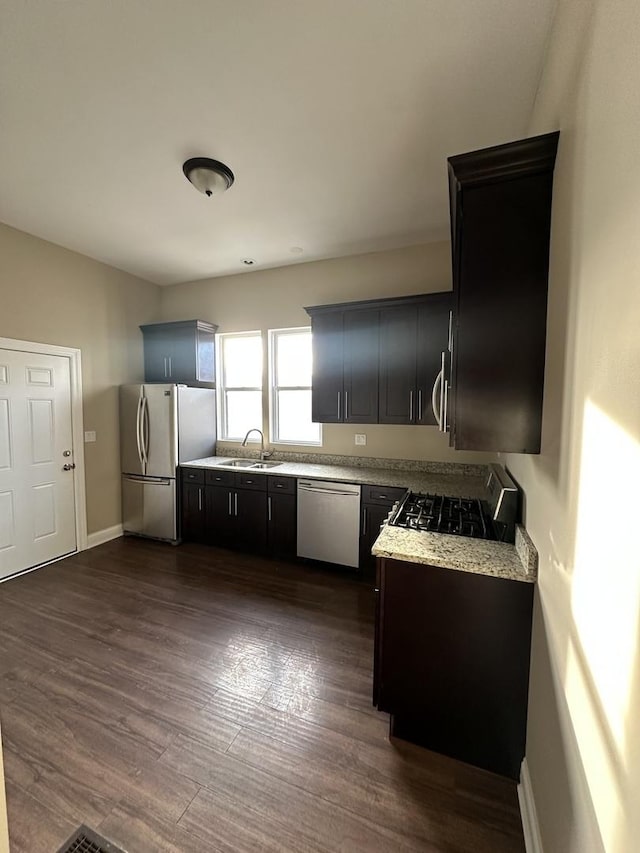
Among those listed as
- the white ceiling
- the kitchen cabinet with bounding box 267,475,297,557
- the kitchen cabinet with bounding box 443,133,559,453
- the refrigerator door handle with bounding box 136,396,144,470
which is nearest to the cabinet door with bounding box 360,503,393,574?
the kitchen cabinet with bounding box 267,475,297,557

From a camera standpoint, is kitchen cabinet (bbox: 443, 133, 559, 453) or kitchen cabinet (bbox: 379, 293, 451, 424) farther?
kitchen cabinet (bbox: 379, 293, 451, 424)

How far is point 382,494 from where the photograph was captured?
9.91 feet

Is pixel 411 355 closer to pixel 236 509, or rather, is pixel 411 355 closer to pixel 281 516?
pixel 281 516

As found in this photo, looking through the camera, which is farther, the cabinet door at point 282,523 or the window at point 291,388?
the window at point 291,388

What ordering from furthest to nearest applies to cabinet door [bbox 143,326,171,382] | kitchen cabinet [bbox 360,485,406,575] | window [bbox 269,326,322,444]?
cabinet door [bbox 143,326,171,382] < window [bbox 269,326,322,444] < kitchen cabinet [bbox 360,485,406,575]

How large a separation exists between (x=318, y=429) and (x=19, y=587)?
10.1 feet

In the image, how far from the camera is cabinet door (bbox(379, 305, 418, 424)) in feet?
10.4

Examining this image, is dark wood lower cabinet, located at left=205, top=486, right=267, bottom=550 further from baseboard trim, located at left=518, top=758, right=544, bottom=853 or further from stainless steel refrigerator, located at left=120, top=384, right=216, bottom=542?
baseboard trim, located at left=518, top=758, right=544, bottom=853

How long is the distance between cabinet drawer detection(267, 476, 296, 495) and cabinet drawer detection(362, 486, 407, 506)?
721 mm

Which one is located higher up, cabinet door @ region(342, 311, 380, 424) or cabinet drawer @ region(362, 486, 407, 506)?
cabinet door @ region(342, 311, 380, 424)

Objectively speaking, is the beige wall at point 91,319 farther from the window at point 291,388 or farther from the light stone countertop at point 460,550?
the light stone countertop at point 460,550

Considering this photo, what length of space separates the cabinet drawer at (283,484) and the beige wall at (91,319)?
2.03 m

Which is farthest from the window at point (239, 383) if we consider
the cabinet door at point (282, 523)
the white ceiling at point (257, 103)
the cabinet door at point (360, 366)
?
the white ceiling at point (257, 103)

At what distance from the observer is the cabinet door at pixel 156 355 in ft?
14.0
